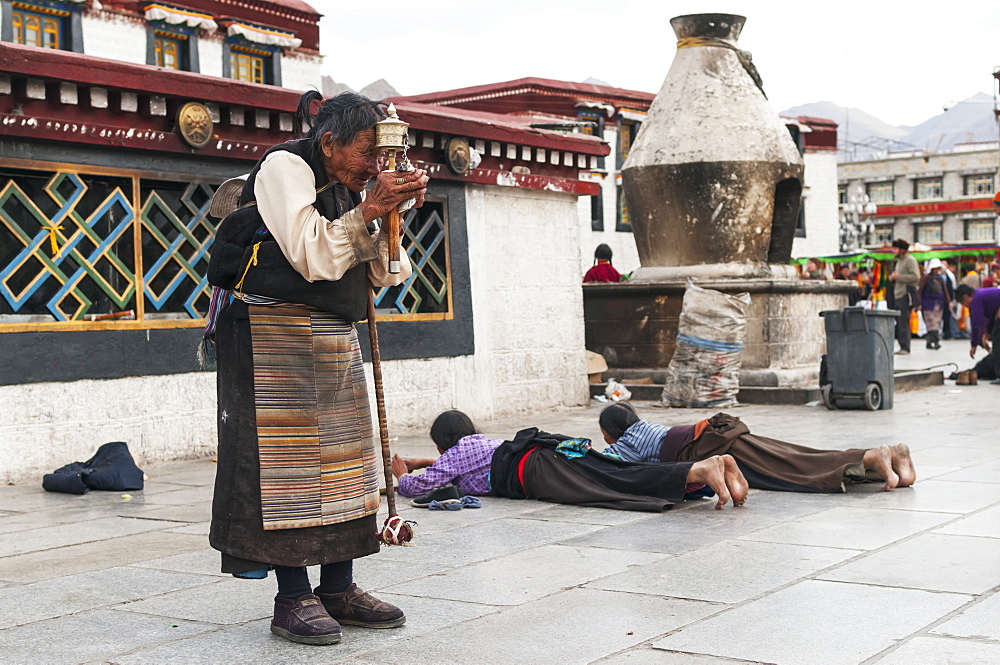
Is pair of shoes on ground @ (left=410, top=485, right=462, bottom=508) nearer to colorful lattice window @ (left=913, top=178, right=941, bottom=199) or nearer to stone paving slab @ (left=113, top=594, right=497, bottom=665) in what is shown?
stone paving slab @ (left=113, top=594, right=497, bottom=665)

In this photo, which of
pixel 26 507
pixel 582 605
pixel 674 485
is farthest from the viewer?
pixel 26 507

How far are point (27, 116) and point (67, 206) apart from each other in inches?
26.9

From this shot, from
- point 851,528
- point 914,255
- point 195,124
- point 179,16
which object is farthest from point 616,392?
point 914,255

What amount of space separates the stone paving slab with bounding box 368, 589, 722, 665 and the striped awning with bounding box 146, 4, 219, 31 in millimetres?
21153

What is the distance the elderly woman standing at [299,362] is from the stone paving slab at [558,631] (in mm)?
277

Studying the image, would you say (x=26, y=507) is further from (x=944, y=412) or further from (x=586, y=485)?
(x=944, y=412)

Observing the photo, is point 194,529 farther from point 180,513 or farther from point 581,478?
point 581,478

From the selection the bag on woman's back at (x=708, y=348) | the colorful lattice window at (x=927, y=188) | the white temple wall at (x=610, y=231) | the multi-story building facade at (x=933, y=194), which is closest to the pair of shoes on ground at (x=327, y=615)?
the bag on woman's back at (x=708, y=348)

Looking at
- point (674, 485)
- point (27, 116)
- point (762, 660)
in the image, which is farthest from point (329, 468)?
point (27, 116)

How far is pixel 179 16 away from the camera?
23406 millimetres

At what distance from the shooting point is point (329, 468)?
3895 millimetres

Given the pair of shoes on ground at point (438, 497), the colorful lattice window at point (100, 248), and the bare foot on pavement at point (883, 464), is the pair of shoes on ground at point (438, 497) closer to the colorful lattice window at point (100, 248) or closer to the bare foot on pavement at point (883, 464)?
the bare foot on pavement at point (883, 464)

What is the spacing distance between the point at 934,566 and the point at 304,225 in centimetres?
286

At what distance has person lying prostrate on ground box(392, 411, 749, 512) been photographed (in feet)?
20.5
